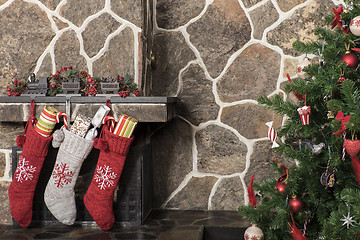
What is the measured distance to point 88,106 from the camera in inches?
89.8

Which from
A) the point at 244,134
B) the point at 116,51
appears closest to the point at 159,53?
the point at 116,51

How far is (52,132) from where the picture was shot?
2.33m

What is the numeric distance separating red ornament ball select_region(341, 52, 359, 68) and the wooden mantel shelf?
3.14ft

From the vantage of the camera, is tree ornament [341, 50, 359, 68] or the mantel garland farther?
the mantel garland

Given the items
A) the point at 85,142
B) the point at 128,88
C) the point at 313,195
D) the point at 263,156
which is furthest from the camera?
the point at 263,156

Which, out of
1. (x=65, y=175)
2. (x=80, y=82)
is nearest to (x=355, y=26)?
(x=80, y=82)

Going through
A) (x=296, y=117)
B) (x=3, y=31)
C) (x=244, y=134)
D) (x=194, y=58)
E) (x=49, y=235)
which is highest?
(x=3, y=31)

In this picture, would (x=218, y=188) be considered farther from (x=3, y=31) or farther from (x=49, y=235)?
(x=3, y=31)

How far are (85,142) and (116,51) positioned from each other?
0.59m

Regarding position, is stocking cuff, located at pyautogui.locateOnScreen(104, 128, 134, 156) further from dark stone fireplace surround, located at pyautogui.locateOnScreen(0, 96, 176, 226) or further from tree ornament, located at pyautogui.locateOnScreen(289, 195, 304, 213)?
tree ornament, located at pyautogui.locateOnScreen(289, 195, 304, 213)

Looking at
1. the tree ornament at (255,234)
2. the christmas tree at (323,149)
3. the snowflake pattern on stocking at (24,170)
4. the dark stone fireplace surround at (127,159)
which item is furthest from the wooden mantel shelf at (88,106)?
the tree ornament at (255,234)

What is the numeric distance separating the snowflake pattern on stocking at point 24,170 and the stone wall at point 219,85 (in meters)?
0.88

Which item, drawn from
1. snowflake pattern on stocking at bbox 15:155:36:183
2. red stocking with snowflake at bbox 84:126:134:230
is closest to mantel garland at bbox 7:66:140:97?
red stocking with snowflake at bbox 84:126:134:230

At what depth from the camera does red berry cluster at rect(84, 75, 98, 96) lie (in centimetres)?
232
